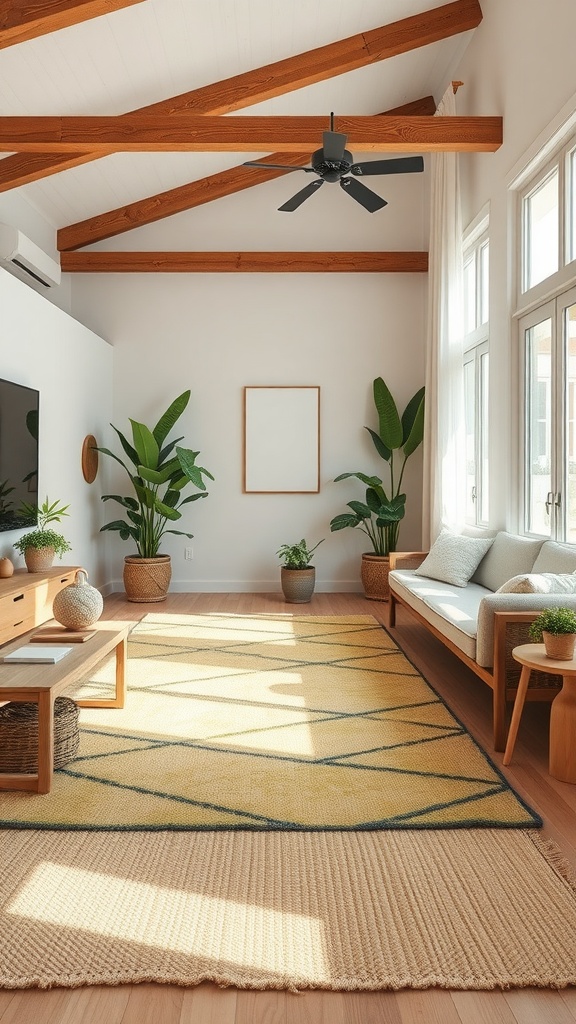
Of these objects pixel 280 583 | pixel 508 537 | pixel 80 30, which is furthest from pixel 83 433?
pixel 508 537

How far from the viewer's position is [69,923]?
1.82 meters

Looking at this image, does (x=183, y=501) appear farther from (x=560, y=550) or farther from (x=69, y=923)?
(x=69, y=923)

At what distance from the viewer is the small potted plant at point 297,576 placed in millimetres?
6820

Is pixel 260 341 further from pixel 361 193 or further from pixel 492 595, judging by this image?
pixel 492 595

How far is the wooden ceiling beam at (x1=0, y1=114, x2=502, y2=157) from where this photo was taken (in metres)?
4.68

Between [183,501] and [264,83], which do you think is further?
[183,501]

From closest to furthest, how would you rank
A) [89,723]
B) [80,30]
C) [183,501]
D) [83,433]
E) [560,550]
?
[89,723] < [560,550] < [80,30] < [83,433] < [183,501]

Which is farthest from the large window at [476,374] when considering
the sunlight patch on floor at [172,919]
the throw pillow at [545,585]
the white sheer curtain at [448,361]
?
the sunlight patch on floor at [172,919]

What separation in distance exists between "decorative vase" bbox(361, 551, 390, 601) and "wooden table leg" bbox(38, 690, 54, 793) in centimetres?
462

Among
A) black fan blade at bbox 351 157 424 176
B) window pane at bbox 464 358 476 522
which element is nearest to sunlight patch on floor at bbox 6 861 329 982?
black fan blade at bbox 351 157 424 176

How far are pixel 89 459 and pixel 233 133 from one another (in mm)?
3049

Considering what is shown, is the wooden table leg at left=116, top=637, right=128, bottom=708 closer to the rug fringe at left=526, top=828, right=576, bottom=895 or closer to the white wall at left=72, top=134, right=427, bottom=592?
the rug fringe at left=526, top=828, right=576, bottom=895

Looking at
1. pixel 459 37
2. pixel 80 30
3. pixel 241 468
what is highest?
pixel 459 37

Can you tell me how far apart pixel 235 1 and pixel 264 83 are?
74 centimetres
